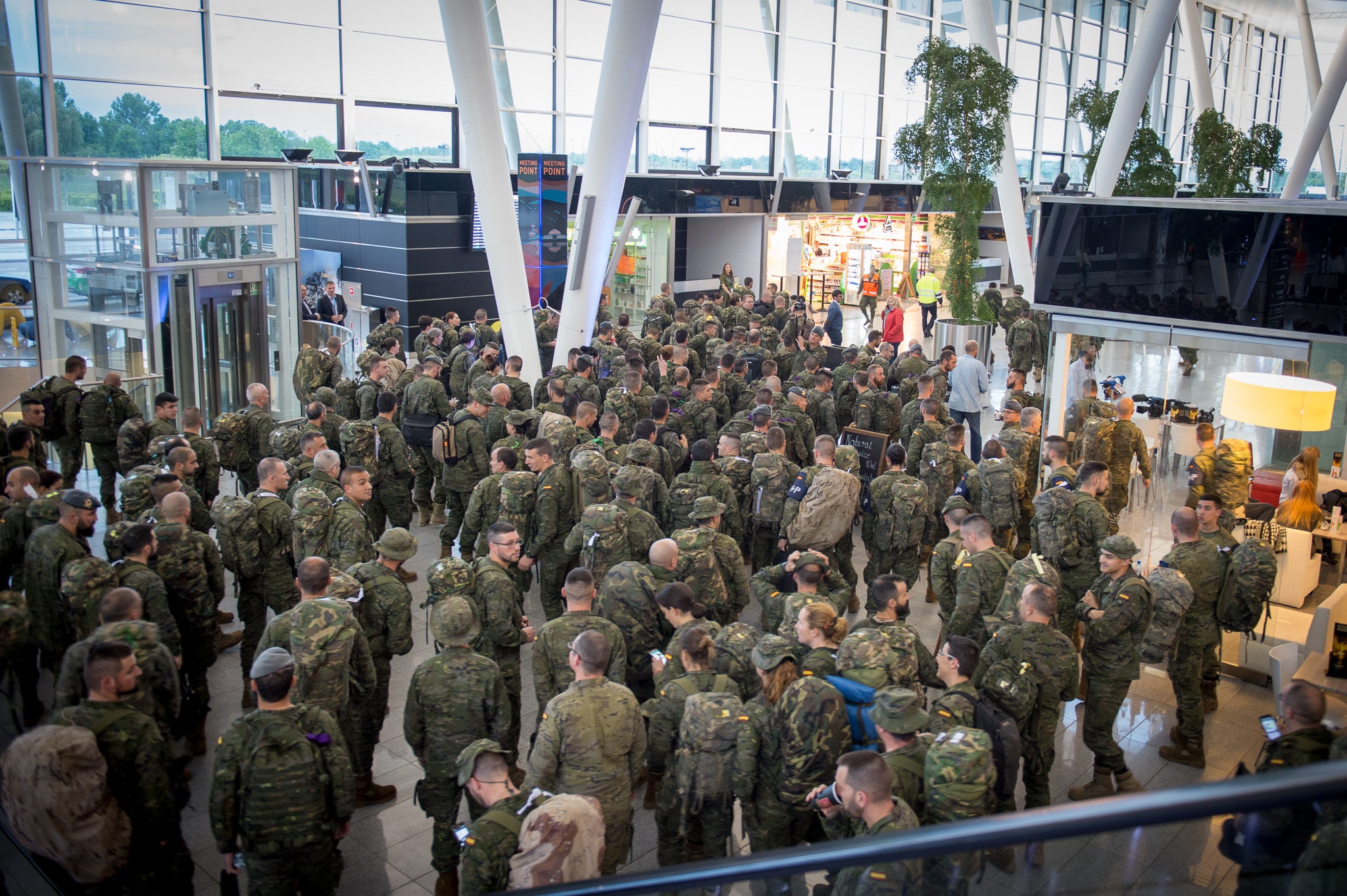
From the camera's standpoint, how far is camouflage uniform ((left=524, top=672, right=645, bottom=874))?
15.5 ft

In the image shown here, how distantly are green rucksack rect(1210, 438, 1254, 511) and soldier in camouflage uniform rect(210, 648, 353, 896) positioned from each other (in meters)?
8.33

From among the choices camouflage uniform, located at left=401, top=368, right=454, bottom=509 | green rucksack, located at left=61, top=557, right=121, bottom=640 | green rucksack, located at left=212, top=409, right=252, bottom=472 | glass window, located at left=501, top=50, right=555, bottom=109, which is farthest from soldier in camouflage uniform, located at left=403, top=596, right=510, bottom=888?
glass window, located at left=501, top=50, right=555, bottom=109

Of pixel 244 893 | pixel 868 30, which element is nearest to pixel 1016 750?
pixel 244 893

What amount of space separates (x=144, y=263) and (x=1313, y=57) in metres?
36.2

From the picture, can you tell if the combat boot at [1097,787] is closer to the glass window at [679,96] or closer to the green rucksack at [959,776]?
the green rucksack at [959,776]

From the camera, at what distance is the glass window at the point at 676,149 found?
26.3 meters

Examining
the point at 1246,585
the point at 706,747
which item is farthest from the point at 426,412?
the point at 1246,585

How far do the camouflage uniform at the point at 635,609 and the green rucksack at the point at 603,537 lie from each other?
93cm

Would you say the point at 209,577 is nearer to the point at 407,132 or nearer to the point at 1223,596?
the point at 1223,596

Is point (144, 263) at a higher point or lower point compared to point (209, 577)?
higher

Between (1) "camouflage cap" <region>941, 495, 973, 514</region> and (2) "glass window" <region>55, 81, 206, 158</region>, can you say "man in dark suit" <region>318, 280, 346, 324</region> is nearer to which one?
(2) "glass window" <region>55, 81, 206, 158</region>

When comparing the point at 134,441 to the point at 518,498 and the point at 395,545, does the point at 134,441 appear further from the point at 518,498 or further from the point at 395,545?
the point at 395,545

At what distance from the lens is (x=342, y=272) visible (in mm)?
20844

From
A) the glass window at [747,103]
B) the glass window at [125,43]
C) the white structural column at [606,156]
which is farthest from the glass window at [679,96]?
the white structural column at [606,156]
